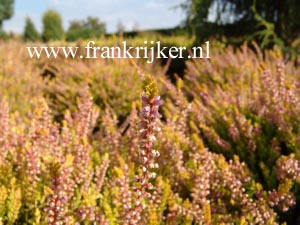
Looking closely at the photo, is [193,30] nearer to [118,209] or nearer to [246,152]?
[246,152]

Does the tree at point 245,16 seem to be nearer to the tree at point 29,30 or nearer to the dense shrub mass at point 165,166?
the dense shrub mass at point 165,166

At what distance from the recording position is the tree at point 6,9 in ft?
115

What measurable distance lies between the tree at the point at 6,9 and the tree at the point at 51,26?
27.3 feet

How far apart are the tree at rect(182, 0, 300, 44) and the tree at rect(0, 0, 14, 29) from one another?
95.1 ft

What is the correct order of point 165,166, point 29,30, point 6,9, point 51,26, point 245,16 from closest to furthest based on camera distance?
point 165,166
point 245,16
point 51,26
point 29,30
point 6,9

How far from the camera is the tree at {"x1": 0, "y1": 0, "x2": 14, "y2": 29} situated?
34969 mm

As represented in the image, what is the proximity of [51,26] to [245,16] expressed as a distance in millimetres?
20746

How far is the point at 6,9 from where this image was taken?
117 feet

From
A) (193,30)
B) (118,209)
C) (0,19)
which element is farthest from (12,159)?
(0,19)

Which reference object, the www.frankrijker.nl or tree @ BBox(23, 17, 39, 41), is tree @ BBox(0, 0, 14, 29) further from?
the www.frankrijker.nl

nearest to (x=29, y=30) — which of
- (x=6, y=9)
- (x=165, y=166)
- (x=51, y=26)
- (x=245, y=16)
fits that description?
(x=51, y=26)

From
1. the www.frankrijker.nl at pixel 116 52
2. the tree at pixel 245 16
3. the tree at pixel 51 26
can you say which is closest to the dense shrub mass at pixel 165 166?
the www.frankrijker.nl at pixel 116 52

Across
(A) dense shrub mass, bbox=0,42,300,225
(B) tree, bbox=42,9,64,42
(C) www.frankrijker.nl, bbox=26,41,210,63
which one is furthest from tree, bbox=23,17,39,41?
(A) dense shrub mass, bbox=0,42,300,225

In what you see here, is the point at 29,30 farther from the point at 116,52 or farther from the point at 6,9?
the point at 116,52
